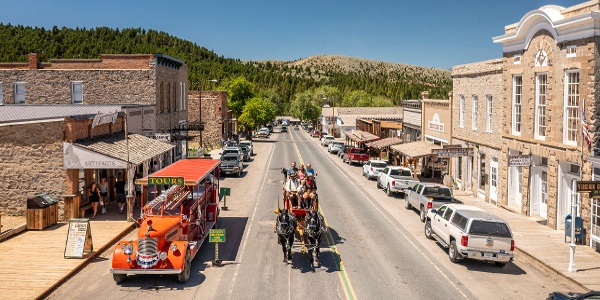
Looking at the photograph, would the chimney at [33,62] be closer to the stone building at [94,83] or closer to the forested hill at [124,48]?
the stone building at [94,83]

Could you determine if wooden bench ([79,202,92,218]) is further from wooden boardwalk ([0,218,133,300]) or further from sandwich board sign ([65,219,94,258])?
sandwich board sign ([65,219,94,258])

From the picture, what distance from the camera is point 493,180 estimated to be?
3103cm

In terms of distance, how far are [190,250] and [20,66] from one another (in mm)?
38141

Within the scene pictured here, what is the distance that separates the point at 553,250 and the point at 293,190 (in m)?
9.81

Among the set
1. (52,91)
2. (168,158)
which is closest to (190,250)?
(168,158)

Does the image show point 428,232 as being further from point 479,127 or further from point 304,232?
point 479,127

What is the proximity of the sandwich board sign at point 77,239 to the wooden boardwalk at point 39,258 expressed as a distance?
222mm

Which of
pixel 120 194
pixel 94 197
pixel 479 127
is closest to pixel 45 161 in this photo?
pixel 94 197

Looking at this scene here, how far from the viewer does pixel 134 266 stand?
1462cm

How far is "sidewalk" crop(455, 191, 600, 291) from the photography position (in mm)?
16761

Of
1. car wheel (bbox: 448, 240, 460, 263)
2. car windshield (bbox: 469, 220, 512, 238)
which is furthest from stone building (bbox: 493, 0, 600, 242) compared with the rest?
car wheel (bbox: 448, 240, 460, 263)

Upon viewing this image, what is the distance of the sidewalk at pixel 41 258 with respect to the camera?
14.6 meters

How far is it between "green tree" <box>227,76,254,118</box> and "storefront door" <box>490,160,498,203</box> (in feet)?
210

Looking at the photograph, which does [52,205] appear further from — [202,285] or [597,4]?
[597,4]
